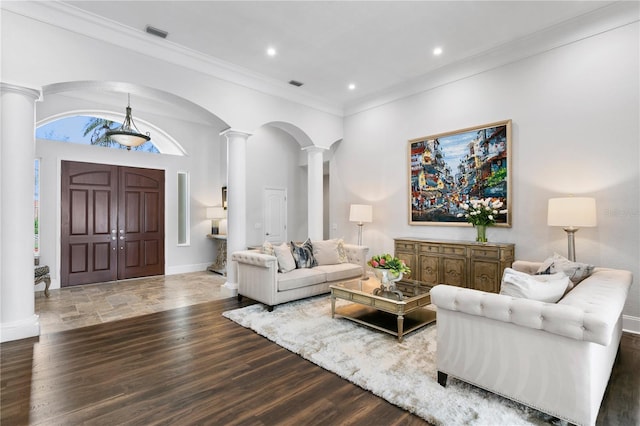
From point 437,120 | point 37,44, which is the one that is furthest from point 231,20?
point 437,120

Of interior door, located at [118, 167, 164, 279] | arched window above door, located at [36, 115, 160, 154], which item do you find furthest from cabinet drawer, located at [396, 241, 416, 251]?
arched window above door, located at [36, 115, 160, 154]

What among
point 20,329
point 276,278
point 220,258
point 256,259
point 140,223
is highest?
point 140,223

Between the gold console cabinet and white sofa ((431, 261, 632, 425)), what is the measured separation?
182 cm

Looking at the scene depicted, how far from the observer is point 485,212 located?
463cm

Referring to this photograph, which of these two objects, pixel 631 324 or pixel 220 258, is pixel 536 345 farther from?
pixel 220 258

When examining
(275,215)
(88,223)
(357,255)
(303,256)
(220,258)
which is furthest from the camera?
(275,215)

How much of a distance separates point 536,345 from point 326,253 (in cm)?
358

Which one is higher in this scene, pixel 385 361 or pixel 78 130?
pixel 78 130

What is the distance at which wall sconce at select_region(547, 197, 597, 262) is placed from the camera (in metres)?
3.61

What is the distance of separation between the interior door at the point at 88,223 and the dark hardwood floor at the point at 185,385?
10.2 ft

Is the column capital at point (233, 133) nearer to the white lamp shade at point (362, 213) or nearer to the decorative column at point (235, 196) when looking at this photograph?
the decorative column at point (235, 196)

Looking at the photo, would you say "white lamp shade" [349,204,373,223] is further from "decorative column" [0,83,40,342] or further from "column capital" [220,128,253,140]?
"decorative column" [0,83,40,342]

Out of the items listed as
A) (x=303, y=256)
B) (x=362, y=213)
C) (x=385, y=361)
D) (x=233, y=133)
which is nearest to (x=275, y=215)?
(x=362, y=213)

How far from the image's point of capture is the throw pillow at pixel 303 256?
16.5ft
